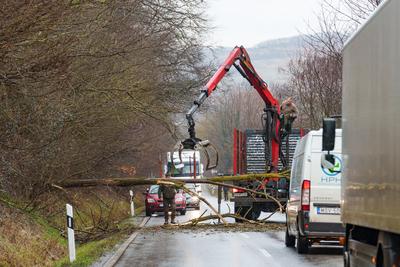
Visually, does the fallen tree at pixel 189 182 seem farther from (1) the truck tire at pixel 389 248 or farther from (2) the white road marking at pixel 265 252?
(1) the truck tire at pixel 389 248

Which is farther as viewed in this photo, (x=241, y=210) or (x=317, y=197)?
(x=241, y=210)

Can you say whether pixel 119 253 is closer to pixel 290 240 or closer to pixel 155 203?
pixel 290 240

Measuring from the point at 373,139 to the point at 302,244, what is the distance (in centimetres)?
876

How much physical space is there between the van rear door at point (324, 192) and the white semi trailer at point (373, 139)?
5.14m

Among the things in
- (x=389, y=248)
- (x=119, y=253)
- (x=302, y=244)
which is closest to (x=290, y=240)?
(x=302, y=244)

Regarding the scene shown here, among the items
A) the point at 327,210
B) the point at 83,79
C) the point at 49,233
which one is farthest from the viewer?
the point at 49,233

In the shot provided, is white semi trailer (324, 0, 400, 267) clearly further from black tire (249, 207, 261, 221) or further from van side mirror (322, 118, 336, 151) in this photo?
black tire (249, 207, 261, 221)

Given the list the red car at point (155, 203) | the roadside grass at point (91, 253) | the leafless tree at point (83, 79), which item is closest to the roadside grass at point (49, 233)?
the roadside grass at point (91, 253)

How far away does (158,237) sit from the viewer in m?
22.5

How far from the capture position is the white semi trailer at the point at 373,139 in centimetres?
735

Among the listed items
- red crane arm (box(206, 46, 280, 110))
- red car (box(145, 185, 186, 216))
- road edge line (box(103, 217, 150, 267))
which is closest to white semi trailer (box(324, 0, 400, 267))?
road edge line (box(103, 217, 150, 267))

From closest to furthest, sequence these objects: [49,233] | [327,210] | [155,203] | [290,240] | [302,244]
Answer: [327,210]
[302,244]
[290,240]
[49,233]
[155,203]

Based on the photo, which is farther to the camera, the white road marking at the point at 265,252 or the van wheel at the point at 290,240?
the van wheel at the point at 290,240

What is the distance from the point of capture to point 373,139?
329 inches
